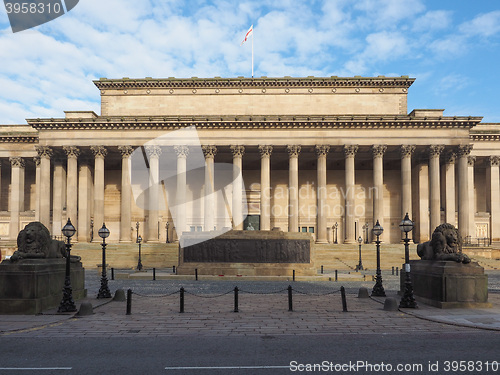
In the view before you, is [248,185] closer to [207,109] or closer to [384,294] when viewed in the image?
[207,109]

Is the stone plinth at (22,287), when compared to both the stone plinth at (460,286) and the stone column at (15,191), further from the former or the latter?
the stone column at (15,191)

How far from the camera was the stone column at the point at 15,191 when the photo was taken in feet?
198

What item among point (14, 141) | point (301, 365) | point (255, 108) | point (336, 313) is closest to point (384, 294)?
point (336, 313)

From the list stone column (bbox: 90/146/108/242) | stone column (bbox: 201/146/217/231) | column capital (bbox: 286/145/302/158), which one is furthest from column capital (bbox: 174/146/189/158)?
column capital (bbox: 286/145/302/158)

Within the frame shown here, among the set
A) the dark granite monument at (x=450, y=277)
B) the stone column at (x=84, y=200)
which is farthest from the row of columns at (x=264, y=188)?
the dark granite monument at (x=450, y=277)

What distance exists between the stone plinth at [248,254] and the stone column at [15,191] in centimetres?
3850

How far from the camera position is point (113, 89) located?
60469mm

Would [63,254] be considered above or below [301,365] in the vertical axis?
above

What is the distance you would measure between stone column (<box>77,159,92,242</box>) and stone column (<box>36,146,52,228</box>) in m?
3.81

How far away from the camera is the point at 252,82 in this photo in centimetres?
5975

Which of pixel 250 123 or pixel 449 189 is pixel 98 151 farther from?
pixel 449 189

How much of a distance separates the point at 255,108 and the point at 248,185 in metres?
11.5

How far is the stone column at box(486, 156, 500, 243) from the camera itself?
5909 cm

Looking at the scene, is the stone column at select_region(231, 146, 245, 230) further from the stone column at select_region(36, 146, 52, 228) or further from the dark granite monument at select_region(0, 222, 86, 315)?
the dark granite monument at select_region(0, 222, 86, 315)
